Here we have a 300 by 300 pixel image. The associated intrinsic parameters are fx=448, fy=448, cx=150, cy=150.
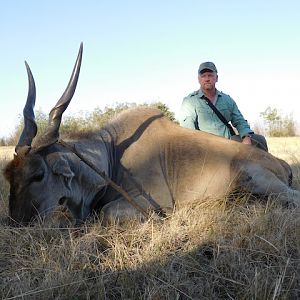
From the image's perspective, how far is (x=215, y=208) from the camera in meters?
4.14

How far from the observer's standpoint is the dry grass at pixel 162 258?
2.56 m

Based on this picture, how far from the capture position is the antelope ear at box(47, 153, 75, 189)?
12.6ft

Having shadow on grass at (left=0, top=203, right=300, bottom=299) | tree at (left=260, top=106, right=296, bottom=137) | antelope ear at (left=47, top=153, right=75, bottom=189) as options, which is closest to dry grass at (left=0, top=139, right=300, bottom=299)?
shadow on grass at (left=0, top=203, right=300, bottom=299)

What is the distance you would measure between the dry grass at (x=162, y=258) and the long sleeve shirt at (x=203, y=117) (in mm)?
2578

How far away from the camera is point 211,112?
21.1ft

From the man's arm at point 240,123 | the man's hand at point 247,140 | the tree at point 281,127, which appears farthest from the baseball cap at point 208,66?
the tree at point 281,127

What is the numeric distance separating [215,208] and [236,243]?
1048 mm

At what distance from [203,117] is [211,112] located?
14cm

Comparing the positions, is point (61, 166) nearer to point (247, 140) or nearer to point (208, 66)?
point (247, 140)

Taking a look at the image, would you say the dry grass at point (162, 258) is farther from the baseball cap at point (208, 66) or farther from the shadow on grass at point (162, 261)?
the baseball cap at point (208, 66)

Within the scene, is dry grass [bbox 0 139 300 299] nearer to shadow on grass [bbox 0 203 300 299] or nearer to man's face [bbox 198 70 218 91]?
shadow on grass [bbox 0 203 300 299]

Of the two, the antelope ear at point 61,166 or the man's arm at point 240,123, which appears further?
the man's arm at point 240,123

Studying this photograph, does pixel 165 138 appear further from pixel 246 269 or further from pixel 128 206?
pixel 246 269

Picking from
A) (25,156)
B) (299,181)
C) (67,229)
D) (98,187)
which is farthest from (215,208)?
(299,181)
